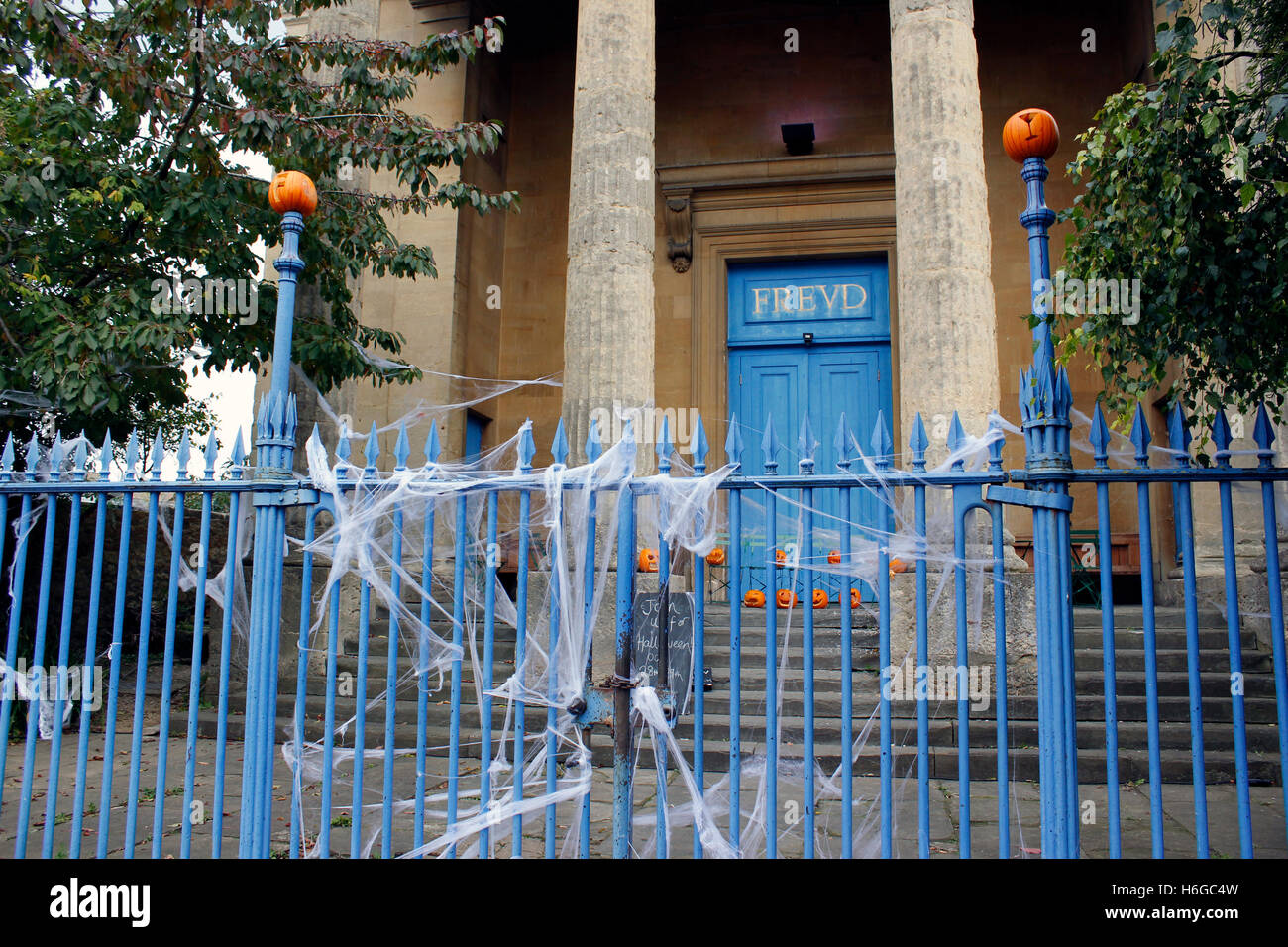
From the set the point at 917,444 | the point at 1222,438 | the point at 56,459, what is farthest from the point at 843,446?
the point at 56,459

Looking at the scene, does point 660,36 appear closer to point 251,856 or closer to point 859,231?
point 859,231

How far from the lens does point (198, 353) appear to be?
299 inches

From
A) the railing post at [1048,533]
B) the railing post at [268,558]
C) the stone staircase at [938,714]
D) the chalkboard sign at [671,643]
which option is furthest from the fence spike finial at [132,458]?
the railing post at [1048,533]

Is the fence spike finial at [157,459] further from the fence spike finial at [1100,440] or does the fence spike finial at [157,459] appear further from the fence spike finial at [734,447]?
the fence spike finial at [1100,440]

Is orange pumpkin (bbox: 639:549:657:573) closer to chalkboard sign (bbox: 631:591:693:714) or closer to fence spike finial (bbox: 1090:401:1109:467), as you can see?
chalkboard sign (bbox: 631:591:693:714)

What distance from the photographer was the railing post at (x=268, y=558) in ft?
12.4

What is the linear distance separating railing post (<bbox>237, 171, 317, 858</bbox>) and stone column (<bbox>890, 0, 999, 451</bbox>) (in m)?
5.03

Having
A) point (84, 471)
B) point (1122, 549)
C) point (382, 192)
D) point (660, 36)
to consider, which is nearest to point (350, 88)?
point (382, 192)

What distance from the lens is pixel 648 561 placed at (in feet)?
24.5

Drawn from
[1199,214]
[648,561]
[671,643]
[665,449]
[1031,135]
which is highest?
[1031,135]

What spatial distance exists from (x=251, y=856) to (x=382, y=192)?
360 inches

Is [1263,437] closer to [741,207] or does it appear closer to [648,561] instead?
[648,561]

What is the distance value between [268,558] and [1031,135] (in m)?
3.36

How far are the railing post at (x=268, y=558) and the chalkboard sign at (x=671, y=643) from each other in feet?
4.71
